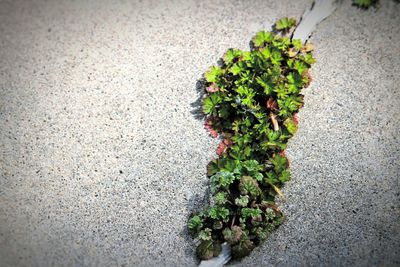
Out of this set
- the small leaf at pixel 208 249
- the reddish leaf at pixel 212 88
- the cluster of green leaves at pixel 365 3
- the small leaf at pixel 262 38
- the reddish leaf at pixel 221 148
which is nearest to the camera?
the small leaf at pixel 208 249

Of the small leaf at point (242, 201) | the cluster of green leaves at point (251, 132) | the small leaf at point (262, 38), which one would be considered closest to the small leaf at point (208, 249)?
the cluster of green leaves at point (251, 132)

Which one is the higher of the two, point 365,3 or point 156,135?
point 365,3

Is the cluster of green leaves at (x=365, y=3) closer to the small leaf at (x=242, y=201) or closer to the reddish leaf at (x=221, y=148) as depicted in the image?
the reddish leaf at (x=221, y=148)

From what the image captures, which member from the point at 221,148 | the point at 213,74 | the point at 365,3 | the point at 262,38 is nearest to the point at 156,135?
the point at 221,148

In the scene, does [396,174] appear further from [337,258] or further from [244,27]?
[244,27]

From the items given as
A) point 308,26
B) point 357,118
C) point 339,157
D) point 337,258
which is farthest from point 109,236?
point 308,26

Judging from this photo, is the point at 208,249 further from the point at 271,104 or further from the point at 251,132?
the point at 271,104
